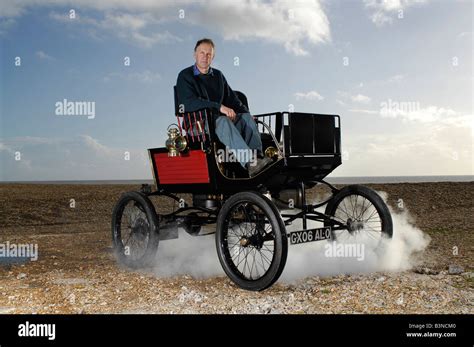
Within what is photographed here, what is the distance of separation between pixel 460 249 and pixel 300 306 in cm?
375

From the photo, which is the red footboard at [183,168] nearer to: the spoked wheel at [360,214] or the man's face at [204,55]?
the man's face at [204,55]

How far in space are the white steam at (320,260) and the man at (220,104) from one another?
1.35m

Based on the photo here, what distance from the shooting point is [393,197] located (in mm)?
14828

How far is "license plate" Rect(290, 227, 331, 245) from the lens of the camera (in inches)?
194

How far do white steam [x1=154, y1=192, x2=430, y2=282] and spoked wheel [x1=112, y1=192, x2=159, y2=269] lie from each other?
0.96ft

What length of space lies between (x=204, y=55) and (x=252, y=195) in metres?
2.04

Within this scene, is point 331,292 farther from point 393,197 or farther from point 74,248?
point 393,197

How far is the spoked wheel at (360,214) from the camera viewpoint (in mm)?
5758

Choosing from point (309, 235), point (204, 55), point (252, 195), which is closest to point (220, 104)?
point (204, 55)

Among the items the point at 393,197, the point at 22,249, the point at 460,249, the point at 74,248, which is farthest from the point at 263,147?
the point at 393,197

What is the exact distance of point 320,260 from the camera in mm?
6055
